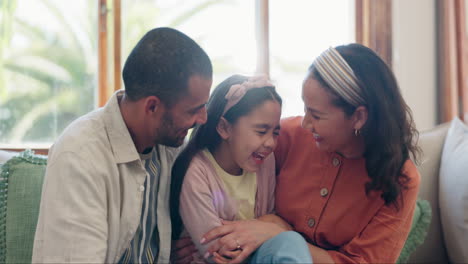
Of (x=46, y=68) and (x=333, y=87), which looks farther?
(x=46, y=68)

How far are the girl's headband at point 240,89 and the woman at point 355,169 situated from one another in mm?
169

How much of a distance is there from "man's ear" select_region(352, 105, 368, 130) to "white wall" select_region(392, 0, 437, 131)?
138 cm

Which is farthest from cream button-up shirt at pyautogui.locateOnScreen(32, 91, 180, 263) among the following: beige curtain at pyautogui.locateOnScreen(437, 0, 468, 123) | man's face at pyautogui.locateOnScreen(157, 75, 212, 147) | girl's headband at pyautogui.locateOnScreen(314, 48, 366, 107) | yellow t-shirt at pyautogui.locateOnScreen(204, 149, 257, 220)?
beige curtain at pyautogui.locateOnScreen(437, 0, 468, 123)

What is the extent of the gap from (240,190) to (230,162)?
105 mm

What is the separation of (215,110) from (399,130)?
0.59 m

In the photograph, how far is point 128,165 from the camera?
136 centimetres

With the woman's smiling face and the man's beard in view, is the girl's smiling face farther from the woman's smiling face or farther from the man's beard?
the man's beard

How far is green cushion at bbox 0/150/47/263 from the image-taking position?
1.45m

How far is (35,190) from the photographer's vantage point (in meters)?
1.49

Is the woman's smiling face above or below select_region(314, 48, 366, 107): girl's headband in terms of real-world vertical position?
below

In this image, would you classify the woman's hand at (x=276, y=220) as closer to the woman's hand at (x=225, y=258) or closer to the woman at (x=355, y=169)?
the woman at (x=355, y=169)

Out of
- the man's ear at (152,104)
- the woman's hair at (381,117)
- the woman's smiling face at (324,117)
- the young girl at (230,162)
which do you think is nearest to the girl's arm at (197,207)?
the young girl at (230,162)

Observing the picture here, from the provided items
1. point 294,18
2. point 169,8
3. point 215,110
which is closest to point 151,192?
point 215,110

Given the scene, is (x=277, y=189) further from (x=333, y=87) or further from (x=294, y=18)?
(x=294, y=18)
